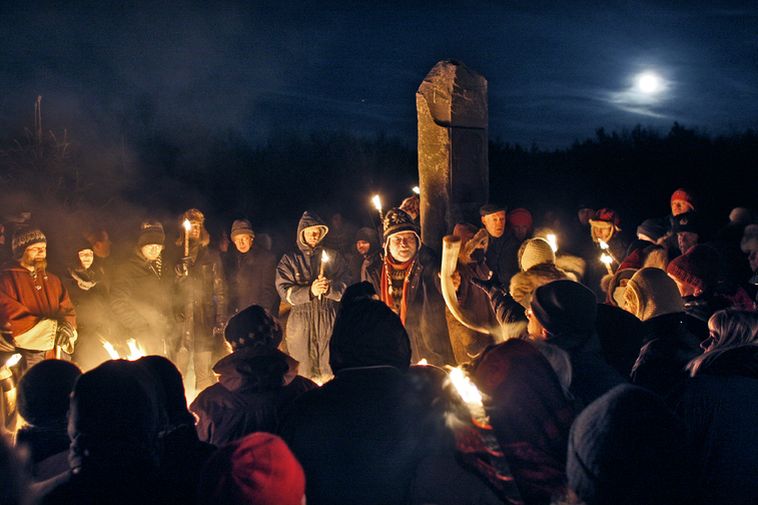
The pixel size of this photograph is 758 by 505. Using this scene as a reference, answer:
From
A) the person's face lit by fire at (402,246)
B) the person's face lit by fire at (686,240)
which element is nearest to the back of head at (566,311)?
the person's face lit by fire at (402,246)

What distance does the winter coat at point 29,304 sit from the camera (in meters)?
5.32

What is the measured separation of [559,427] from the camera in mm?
2336

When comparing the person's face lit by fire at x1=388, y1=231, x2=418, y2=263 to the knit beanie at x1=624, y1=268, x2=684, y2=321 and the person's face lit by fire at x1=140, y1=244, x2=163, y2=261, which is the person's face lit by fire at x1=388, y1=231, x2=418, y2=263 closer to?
the knit beanie at x1=624, y1=268, x2=684, y2=321

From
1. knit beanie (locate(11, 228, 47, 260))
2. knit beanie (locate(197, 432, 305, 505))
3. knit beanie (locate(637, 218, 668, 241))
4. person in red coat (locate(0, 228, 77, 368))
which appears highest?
knit beanie (locate(197, 432, 305, 505))

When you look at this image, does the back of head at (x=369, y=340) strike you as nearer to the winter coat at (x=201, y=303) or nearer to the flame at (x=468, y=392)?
the flame at (x=468, y=392)

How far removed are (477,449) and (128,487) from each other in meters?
1.27

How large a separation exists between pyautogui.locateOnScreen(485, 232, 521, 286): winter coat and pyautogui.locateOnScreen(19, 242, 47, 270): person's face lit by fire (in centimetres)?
460

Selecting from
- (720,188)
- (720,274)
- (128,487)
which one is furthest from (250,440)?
(720,188)

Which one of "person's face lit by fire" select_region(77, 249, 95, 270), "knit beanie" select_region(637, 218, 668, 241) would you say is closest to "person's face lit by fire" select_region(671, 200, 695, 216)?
"knit beanie" select_region(637, 218, 668, 241)

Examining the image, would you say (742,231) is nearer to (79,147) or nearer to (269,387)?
(269,387)

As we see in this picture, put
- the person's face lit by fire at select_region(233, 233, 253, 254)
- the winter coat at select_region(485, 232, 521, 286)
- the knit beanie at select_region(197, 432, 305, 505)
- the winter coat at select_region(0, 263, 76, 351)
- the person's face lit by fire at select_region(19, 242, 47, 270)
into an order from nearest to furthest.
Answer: the knit beanie at select_region(197, 432, 305, 505)
the winter coat at select_region(0, 263, 76, 351)
the person's face lit by fire at select_region(19, 242, 47, 270)
the winter coat at select_region(485, 232, 521, 286)
the person's face lit by fire at select_region(233, 233, 253, 254)

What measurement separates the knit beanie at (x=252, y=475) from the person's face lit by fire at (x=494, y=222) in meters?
4.97

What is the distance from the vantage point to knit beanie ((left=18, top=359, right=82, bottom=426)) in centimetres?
263

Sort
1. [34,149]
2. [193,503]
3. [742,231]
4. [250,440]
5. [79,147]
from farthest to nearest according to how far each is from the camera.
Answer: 1. [79,147]
2. [34,149]
3. [742,231]
4. [193,503]
5. [250,440]
